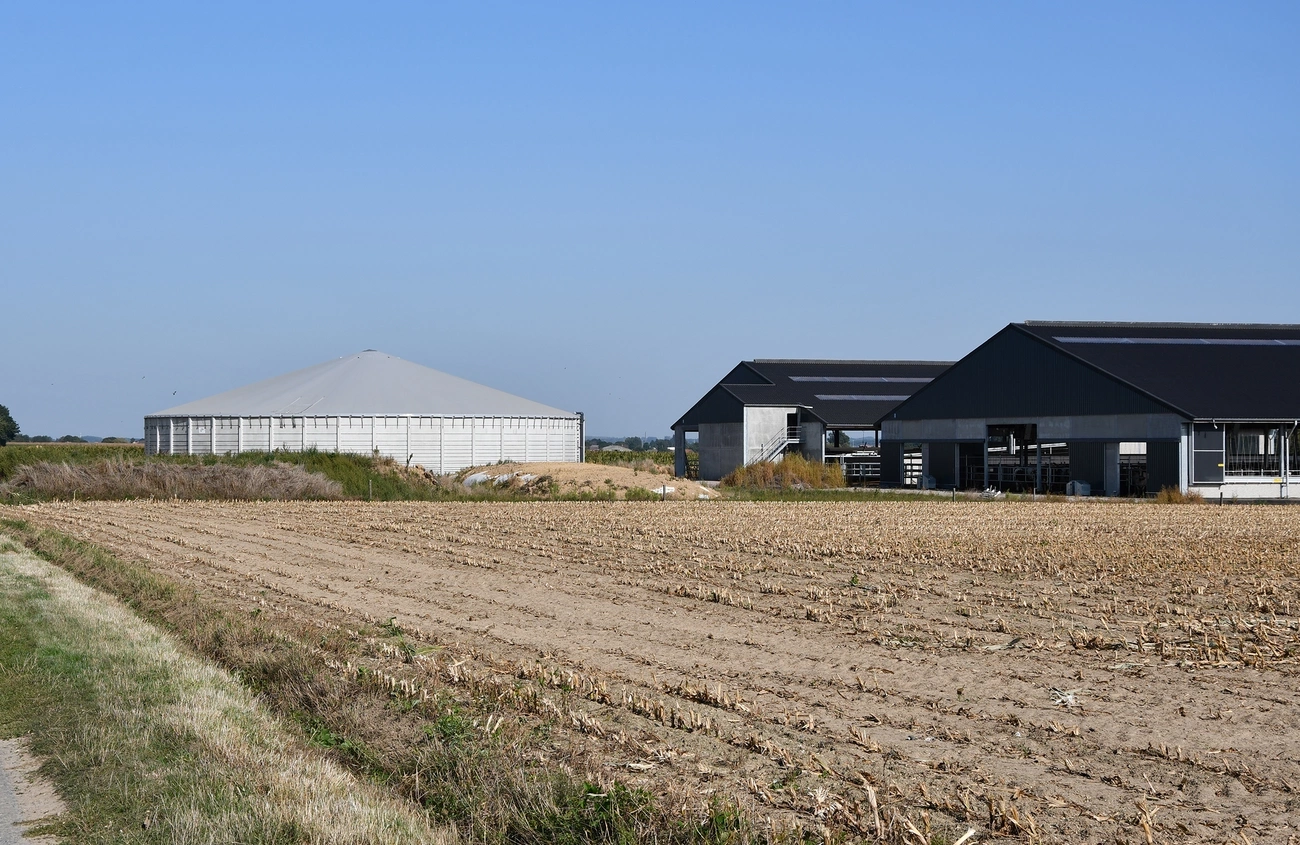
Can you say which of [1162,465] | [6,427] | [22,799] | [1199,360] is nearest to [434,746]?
[22,799]

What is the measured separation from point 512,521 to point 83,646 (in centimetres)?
1894

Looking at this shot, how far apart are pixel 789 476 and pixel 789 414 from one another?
9713mm

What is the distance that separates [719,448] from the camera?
2653 inches

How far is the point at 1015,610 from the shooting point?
15.1 meters

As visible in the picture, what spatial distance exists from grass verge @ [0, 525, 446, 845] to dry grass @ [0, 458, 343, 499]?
1149 inches

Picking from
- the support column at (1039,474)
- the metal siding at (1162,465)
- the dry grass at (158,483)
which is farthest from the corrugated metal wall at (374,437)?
the metal siding at (1162,465)

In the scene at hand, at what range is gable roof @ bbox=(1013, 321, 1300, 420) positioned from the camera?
45.9 meters

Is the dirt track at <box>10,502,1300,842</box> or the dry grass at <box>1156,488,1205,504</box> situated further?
the dry grass at <box>1156,488,1205,504</box>

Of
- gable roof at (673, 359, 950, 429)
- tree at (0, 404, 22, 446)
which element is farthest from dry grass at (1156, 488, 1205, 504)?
tree at (0, 404, 22, 446)

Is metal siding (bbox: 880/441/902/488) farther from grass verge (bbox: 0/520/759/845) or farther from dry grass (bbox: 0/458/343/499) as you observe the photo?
grass verge (bbox: 0/520/759/845)

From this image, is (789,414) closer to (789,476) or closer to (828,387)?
(828,387)

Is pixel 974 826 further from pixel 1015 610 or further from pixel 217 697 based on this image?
pixel 1015 610

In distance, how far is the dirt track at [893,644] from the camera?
7.42 meters

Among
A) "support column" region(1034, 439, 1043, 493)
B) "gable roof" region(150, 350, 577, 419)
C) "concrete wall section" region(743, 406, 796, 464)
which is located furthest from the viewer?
"concrete wall section" region(743, 406, 796, 464)
